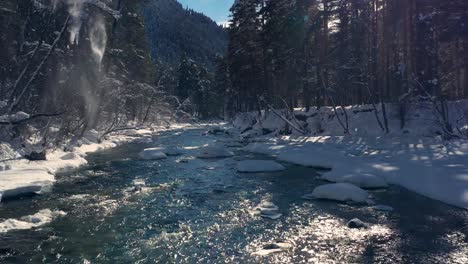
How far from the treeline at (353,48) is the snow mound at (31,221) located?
24.1m

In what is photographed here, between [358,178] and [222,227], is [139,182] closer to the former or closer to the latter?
[222,227]

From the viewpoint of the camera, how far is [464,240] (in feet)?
35.6

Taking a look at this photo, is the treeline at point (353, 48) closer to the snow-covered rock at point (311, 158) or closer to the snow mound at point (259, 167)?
the snow-covered rock at point (311, 158)

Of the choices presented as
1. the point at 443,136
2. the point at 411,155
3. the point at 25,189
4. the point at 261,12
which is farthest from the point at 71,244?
the point at 261,12

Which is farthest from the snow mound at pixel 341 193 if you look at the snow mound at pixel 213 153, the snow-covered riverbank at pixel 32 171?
the snow mound at pixel 213 153

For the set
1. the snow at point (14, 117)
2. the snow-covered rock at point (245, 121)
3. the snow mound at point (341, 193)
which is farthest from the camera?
the snow-covered rock at point (245, 121)

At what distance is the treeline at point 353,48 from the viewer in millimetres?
29172

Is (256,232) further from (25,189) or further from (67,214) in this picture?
(25,189)

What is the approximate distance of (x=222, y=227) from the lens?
41.4 ft

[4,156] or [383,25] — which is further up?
[383,25]

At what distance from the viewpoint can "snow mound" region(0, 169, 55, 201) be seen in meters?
16.2

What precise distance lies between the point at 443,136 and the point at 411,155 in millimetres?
6162

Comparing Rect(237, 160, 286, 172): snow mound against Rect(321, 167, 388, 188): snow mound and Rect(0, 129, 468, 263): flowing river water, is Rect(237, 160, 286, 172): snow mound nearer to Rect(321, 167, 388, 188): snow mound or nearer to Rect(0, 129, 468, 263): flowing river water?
Rect(0, 129, 468, 263): flowing river water

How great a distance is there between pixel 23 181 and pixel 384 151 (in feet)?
65.2
